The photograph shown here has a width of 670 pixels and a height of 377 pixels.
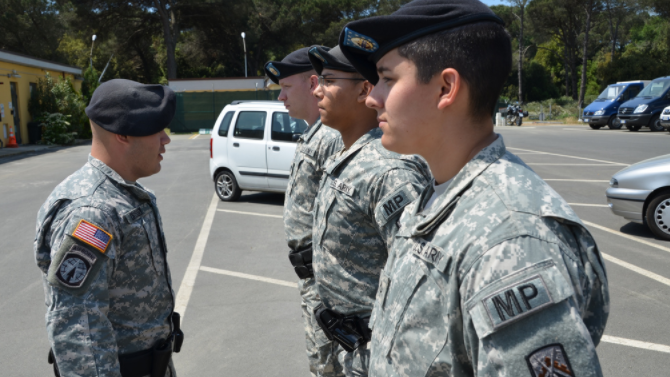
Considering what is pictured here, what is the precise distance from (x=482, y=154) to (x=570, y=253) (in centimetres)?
31

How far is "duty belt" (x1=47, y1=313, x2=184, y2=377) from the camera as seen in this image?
2127mm

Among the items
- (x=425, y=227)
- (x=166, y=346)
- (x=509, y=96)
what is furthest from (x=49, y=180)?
(x=509, y=96)

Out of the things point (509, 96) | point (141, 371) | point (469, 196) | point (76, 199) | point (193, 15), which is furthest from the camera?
point (509, 96)

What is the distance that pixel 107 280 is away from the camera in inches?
76.9

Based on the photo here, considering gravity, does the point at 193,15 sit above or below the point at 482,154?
above

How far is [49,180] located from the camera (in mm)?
13023

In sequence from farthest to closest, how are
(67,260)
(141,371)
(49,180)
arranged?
(49,180) → (141,371) → (67,260)

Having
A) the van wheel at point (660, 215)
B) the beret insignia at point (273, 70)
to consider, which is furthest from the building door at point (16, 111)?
the van wheel at point (660, 215)

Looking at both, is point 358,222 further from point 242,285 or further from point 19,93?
point 19,93

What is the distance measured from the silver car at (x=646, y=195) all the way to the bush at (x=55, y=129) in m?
22.9

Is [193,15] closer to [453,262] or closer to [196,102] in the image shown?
[196,102]

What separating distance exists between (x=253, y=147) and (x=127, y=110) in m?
7.63

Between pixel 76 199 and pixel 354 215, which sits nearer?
pixel 76 199

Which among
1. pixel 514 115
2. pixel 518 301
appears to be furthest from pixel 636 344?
pixel 514 115
